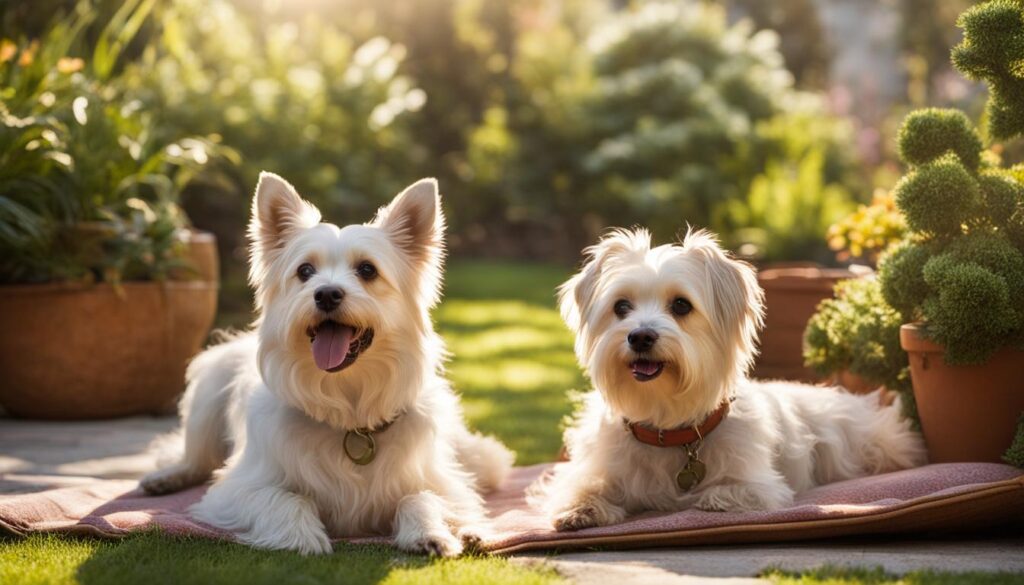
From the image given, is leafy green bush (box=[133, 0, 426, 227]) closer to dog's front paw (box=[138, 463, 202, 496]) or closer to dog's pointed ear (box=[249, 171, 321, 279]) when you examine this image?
dog's front paw (box=[138, 463, 202, 496])

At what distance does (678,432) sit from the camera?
4137mm

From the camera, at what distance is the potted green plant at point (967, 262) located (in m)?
4.29

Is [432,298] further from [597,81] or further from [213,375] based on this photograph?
[597,81]

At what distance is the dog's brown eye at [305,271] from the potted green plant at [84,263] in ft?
9.79

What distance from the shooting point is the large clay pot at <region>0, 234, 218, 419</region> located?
6.57 meters

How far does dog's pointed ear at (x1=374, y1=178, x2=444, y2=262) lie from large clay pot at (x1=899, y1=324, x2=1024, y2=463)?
6.71 ft

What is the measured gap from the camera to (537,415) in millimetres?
7160

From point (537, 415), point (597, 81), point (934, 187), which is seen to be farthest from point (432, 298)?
point (597, 81)

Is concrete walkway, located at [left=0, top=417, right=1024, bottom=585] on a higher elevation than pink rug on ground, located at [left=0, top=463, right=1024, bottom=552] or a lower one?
lower

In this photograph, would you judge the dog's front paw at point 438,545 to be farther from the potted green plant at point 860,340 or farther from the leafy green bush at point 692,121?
the leafy green bush at point 692,121

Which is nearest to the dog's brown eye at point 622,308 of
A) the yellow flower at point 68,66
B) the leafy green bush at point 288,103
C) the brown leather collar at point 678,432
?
the brown leather collar at point 678,432

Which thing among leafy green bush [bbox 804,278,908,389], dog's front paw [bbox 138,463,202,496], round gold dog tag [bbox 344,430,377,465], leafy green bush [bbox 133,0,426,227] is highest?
leafy green bush [bbox 133,0,426,227]

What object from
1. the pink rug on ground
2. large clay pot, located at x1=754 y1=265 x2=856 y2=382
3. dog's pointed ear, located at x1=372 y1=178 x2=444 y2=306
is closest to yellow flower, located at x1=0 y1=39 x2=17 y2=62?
the pink rug on ground

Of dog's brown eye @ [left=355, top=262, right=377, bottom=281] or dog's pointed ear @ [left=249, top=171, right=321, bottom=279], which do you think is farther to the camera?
dog's pointed ear @ [left=249, top=171, right=321, bottom=279]
